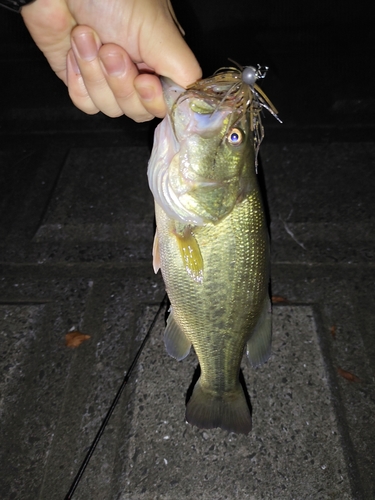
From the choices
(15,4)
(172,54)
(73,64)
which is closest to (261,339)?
(172,54)

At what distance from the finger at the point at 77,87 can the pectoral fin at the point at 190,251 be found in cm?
86

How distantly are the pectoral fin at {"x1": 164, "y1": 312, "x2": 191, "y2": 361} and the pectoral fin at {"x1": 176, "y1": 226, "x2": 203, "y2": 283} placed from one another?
0.46 m

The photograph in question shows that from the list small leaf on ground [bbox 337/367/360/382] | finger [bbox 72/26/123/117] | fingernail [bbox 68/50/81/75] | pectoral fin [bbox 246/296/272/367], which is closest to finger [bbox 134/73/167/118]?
finger [bbox 72/26/123/117]

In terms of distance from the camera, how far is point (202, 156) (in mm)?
1712

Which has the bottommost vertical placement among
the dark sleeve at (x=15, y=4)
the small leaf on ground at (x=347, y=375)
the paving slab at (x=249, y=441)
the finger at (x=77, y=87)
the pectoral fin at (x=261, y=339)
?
the small leaf on ground at (x=347, y=375)

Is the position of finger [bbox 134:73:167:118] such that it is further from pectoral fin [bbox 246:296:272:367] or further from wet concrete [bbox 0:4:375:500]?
wet concrete [bbox 0:4:375:500]

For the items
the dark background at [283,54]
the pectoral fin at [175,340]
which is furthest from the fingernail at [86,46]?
the dark background at [283,54]

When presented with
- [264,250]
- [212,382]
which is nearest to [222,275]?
[264,250]

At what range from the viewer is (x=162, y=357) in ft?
8.89

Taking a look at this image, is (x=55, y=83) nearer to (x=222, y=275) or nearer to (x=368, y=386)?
(x=222, y=275)

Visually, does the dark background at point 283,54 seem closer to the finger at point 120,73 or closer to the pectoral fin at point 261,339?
the finger at point 120,73

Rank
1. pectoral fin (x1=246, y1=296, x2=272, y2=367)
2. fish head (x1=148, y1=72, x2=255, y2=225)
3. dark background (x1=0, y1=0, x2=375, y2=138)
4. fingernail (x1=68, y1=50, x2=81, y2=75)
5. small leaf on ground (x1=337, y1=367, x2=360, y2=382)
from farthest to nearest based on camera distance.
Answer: dark background (x1=0, y1=0, x2=375, y2=138) → small leaf on ground (x1=337, y1=367, x2=360, y2=382) → pectoral fin (x1=246, y1=296, x2=272, y2=367) → fingernail (x1=68, y1=50, x2=81, y2=75) → fish head (x1=148, y1=72, x2=255, y2=225)

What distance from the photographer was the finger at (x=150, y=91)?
168cm

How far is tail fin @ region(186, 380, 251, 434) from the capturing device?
7.18 feet
